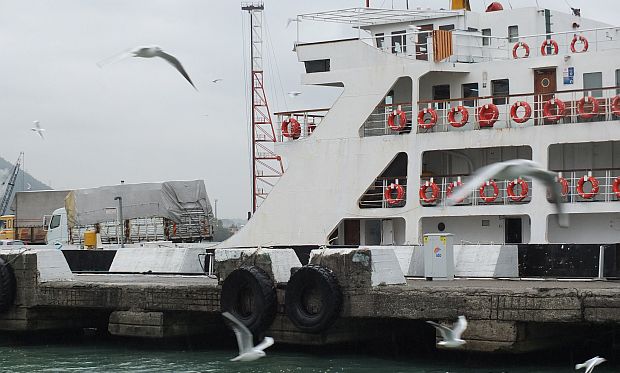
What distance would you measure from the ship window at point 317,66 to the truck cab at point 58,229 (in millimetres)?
17865

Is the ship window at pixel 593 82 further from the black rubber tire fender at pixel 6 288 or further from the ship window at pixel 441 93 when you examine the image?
the black rubber tire fender at pixel 6 288

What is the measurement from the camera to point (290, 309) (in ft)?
69.6

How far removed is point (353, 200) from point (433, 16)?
6.11 m

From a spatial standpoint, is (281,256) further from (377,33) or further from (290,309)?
(377,33)

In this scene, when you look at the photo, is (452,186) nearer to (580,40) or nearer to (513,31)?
(580,40)

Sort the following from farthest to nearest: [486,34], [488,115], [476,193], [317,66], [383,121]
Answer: [486,34] < [317,66] < [383,121] < [476,193] < [488,115]

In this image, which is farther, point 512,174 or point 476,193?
point 476,193

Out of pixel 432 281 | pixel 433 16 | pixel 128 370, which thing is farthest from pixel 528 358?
pixel 433 16

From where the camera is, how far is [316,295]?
68.9ft

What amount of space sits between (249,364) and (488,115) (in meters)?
11.2

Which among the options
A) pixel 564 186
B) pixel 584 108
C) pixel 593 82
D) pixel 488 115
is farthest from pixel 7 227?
pixel 584 108

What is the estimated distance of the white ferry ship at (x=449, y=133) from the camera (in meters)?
28.3

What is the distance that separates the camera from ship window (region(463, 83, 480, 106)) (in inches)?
1216

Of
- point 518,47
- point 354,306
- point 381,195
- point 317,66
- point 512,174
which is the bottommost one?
point 354,306
